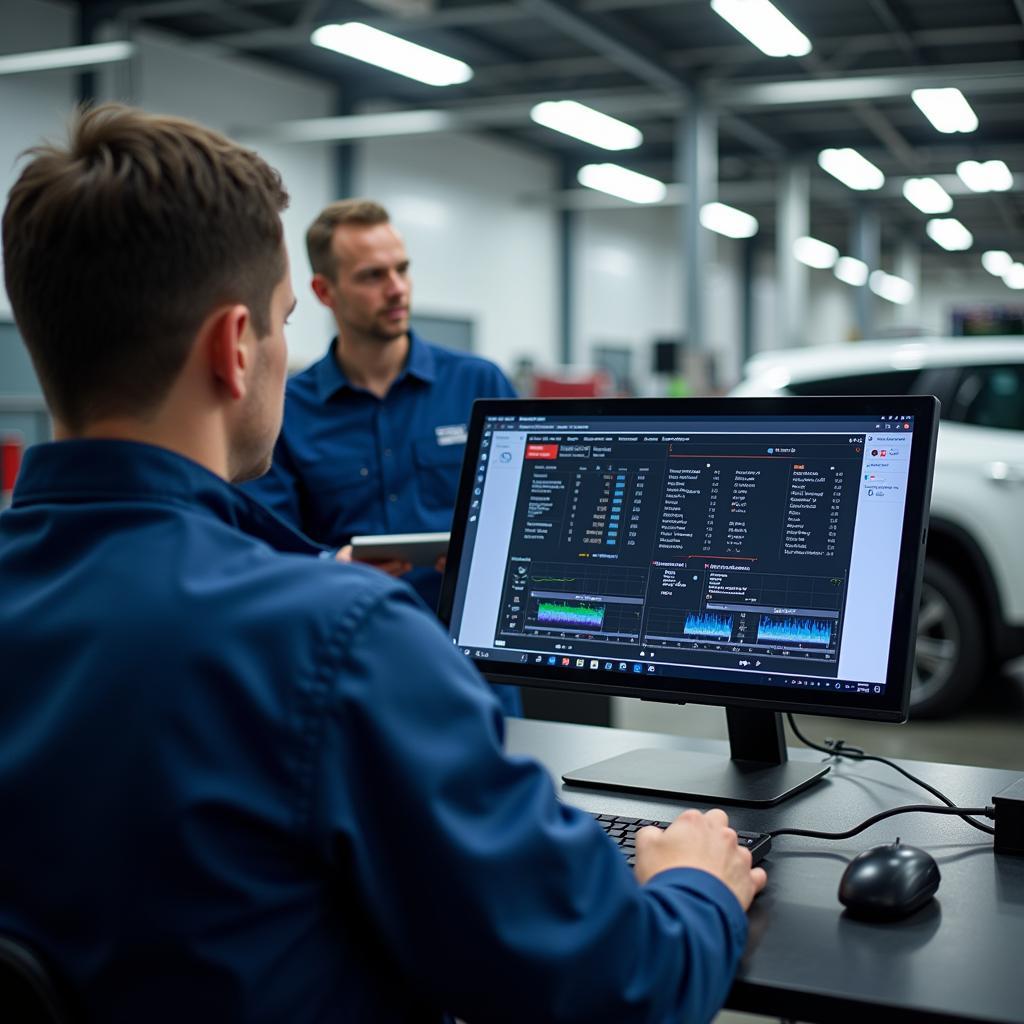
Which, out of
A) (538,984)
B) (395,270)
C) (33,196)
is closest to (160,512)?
(33,196)

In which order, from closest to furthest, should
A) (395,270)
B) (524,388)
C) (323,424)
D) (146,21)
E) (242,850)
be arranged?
(242,850)
(323,424)
(395,270)
(146,21)
(524,388)

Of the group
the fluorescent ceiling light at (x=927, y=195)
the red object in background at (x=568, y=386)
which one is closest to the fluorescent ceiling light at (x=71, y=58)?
the red object in background at (x=568, y=386)

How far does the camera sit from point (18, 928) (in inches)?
32.2

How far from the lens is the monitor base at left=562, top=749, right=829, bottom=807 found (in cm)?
153

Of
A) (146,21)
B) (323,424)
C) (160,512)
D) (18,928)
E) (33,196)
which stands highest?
(146,21)

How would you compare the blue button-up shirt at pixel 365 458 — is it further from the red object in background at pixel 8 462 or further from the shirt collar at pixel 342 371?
the red object in background at pixel 8 462

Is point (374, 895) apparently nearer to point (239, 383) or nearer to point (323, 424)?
point (239, 383)

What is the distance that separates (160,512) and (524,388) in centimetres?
1008

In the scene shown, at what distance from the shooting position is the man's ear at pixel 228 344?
938mm

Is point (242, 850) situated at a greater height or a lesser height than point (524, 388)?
greater

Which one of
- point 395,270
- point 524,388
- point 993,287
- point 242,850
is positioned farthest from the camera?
point 993,287

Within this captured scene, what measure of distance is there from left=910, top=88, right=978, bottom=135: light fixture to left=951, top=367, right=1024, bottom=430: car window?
5.43 meters

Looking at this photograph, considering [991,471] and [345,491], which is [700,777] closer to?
[345,491]

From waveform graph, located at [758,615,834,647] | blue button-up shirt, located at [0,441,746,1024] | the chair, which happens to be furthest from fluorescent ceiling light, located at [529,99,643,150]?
the chair
